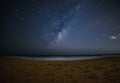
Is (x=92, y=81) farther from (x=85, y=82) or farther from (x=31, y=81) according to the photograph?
(x=31, y=81)

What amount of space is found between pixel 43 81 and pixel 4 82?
191 cm

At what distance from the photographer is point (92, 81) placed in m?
8.44

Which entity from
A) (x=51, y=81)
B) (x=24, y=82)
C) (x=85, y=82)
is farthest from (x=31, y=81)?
(x=85, y=82)

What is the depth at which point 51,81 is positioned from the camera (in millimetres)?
8570

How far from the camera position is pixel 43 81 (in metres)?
8.55

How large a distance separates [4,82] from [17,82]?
625 millimetres

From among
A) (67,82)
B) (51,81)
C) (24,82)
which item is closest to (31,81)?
(24,82)

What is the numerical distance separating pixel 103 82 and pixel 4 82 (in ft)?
15.9

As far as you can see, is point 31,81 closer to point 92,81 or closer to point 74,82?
point 74,82

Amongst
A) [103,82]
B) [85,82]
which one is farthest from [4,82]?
[103,82]

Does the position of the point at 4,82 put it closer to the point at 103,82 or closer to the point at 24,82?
the point at 24,82

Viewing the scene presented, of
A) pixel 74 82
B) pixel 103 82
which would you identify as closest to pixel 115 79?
pixel 103 82

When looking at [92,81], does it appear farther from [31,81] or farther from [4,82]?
[4,82]

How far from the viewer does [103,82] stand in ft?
26.7
